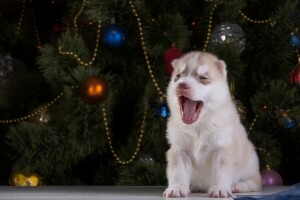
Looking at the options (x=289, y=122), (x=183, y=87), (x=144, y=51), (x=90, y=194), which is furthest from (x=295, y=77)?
(x=90, y=194)

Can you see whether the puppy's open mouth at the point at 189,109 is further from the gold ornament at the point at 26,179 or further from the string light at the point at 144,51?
the gold ornament at the point at 26,179

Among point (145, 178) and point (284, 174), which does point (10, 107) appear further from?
point (284, 174)

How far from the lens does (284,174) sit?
84.7 inches

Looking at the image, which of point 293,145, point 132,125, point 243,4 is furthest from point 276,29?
point 132,125

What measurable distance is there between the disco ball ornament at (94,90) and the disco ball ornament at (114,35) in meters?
0.14

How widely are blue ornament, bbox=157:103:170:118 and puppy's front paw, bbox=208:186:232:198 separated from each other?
475 mm

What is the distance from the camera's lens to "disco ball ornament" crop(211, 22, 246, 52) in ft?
6.10

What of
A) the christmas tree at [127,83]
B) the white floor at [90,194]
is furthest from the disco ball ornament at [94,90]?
the white floor at [90,194]

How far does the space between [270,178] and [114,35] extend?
1.96 ft

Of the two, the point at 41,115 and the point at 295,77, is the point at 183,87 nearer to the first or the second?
the point at 295,77

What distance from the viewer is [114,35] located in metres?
1.89

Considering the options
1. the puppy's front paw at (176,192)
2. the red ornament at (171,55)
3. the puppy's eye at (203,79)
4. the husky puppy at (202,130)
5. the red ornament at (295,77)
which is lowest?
the puppy's front paw at (176,192)

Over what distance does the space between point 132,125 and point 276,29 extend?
53 centimetres

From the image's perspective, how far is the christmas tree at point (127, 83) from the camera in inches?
73.8
